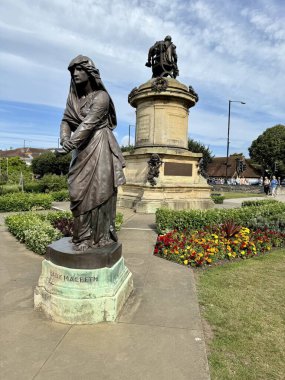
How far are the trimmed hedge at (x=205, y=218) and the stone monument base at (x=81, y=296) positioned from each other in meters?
5.05

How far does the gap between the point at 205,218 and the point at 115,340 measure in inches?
245

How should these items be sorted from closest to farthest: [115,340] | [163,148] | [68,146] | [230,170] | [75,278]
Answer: [115,340] < [68,146] < [75,278] < [163,148] < [230,170]

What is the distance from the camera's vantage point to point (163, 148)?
1448 centimetres

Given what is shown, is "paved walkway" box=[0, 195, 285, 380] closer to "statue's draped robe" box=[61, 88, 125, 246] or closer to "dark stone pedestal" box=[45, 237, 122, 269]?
"dark stone pedestal" box=[45, 237, 122, 269]

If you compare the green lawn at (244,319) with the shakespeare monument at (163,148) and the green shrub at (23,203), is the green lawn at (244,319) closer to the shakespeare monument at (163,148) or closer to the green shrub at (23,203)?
the shakespeare monument at (163,148)

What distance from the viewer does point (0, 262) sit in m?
6.54

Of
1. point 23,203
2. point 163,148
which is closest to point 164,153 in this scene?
point 163,148

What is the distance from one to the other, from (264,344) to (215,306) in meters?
1.05

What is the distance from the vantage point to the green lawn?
129 inches

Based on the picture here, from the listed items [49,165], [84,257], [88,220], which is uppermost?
[49,165]

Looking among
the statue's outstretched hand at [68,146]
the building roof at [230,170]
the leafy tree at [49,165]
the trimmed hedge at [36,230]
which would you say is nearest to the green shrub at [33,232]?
the trimmed hedge at [36,230]

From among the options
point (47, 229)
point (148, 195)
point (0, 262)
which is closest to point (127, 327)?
point (0, 262)

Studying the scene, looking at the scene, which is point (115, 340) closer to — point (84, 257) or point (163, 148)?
point (84, 257)

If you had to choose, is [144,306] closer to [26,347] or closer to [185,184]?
[26,347]
